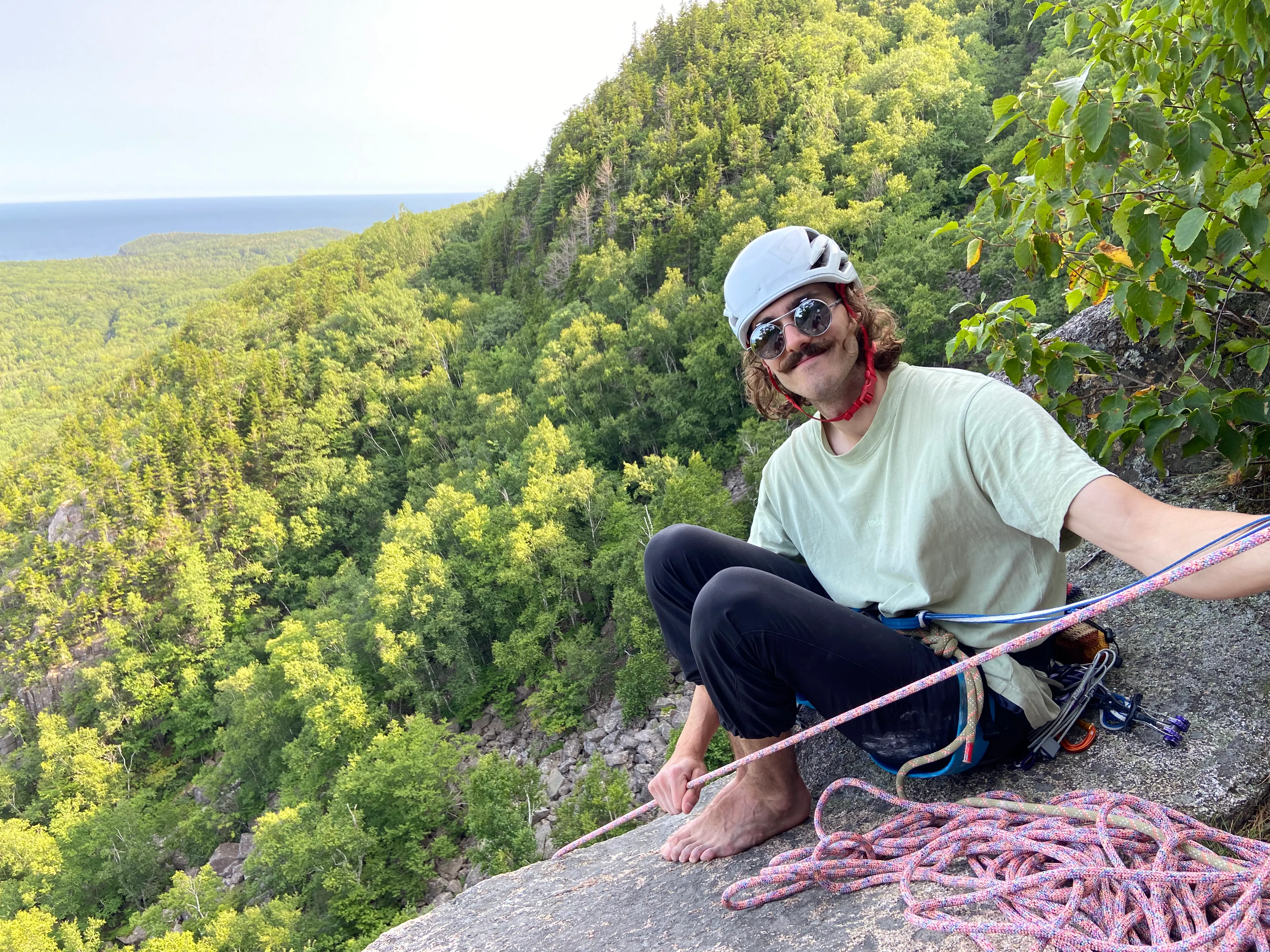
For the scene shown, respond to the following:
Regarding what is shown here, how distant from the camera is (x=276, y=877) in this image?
30.1 m

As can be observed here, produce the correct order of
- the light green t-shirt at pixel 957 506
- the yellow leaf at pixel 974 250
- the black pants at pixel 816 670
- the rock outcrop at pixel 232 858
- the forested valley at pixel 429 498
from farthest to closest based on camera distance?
1. the rock outcrop at pixel 232 858
2. the forested valley at pixel 429 498
3. the yellow leaf at pixel 974 250
4. the black pants at pixel 816 670
5. the light green t-shirt at pixel 957 506

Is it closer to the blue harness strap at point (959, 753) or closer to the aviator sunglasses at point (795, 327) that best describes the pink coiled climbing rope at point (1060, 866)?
the blue harness strap at point (959, 753)

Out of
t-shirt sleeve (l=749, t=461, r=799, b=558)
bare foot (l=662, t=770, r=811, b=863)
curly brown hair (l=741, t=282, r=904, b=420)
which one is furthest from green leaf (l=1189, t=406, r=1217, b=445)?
bare foot (l=662, t=770, r=811, b=863)

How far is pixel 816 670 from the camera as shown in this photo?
202cm

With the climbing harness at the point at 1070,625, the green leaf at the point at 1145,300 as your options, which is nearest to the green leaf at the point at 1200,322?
the green leaf at the point at 1145,300

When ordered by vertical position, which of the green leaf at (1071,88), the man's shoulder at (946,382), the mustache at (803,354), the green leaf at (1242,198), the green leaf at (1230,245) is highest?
the green leaf at (1071,88)

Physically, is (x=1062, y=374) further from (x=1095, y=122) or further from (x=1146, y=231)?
(x=1095, y=122)

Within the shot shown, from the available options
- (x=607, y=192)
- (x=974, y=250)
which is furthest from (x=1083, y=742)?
(x=607, y=192)

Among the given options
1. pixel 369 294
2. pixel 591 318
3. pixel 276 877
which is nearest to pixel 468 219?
pixel 369 294

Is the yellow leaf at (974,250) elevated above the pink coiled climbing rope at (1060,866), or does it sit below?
above

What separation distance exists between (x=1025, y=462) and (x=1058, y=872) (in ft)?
3.01

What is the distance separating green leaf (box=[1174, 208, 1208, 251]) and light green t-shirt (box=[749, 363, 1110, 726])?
0.46 metres

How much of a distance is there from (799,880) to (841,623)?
2.40 feet

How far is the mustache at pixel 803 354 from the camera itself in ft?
7.14
